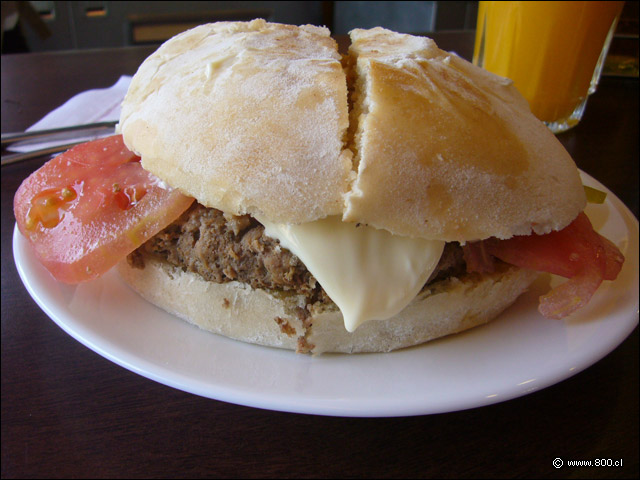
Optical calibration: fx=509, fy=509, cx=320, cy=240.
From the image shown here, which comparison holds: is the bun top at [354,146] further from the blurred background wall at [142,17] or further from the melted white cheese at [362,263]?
the blurred background wall at [142,17]

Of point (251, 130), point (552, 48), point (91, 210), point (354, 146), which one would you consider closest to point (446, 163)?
point (354, 146)

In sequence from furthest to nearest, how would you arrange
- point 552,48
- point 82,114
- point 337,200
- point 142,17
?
point 142,17, point 82,114, point 552,48, point 337,200

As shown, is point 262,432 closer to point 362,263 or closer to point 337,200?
point 362,263

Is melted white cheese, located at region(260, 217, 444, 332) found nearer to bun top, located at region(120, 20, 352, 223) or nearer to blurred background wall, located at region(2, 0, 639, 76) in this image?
bun top, located at region(120, 20, 352, 223)

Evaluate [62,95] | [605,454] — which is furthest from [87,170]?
[62,95]

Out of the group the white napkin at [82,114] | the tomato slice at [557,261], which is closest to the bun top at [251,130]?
the tomato slice at [557,261]

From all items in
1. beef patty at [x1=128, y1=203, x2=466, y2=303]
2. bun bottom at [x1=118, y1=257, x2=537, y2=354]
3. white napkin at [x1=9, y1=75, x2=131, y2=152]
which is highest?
beef patty at [x1=128, y1=203, x2=466, y2=303]

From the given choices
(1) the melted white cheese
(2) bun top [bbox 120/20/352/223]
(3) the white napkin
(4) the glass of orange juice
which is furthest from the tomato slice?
(3) the white napkin
